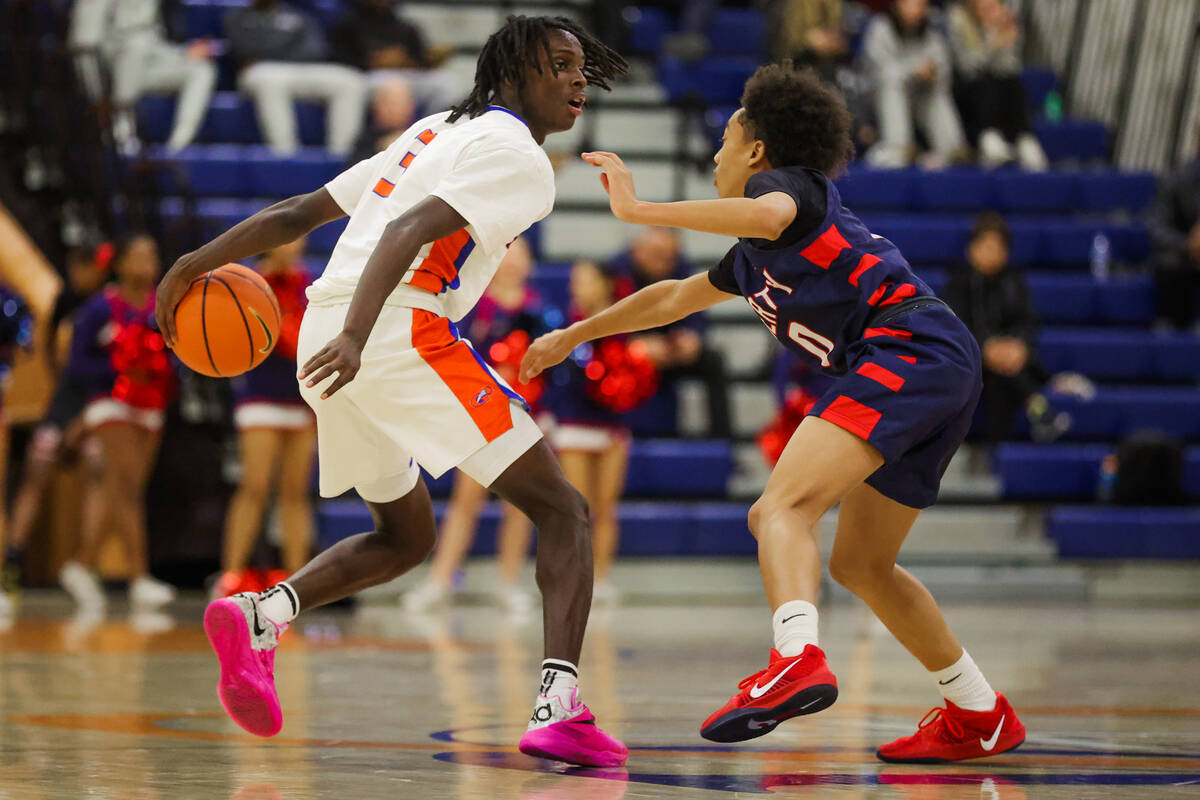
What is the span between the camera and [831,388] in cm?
359

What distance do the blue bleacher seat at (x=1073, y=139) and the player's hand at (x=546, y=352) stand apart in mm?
9497

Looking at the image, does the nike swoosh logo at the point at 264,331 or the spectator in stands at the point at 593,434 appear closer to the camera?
the nike swoosh logo at the point at 264,331

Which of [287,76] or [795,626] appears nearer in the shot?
[795,626]

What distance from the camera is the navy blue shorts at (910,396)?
345 cm

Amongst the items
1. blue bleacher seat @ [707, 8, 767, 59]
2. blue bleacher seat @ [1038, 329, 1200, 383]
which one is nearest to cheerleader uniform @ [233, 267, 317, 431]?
blue bleacher seat @ [1038, 329, 1200, 383]

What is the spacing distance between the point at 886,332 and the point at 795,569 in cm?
60

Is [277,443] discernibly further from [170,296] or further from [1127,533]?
[1127,533]

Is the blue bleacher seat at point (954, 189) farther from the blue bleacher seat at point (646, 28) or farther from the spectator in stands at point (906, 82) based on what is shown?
the blue bleacher seat at point (646, 28)

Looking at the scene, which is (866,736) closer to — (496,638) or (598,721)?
(598,721)

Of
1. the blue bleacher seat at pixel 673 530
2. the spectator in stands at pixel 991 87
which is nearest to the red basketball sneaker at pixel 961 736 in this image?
the blue bleacher seat at pixel 673 530

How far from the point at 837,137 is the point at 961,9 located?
9.16 m

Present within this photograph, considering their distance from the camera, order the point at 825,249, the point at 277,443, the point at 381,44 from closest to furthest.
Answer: the point at 825,249 → the point at 277,443 → the point at 381,44

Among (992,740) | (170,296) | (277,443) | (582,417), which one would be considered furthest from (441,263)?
(582,417)

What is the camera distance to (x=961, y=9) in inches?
484
